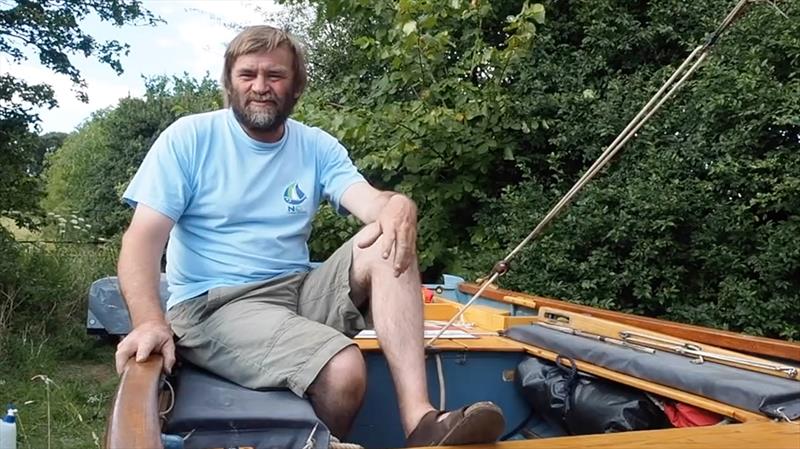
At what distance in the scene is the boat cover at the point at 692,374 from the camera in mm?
1639

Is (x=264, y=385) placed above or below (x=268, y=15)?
below

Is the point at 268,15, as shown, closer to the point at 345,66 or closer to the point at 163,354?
the point at 345,66

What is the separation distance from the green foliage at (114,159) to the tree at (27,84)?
2.41m

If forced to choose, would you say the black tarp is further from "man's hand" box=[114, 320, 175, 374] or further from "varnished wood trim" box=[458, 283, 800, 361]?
"man's hand" box=[114, 320, 175, 374]

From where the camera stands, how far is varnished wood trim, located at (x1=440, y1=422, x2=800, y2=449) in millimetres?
1210

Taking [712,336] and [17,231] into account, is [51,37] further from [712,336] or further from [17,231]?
[712,336]

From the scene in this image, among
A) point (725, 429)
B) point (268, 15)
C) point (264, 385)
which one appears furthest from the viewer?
point (268, 15)

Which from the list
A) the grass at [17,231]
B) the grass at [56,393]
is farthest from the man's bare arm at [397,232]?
the grass at [17,231]

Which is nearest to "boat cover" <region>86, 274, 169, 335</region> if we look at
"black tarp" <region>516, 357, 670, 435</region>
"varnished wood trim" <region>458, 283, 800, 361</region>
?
"varnished wood trim" <region>458, 283, 800, 361</region>

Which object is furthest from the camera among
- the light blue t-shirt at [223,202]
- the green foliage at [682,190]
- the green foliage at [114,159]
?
the green foliage at [114,159]

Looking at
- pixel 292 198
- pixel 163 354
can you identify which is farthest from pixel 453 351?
pixel 163 354

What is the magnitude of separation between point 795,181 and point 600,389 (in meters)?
2.13

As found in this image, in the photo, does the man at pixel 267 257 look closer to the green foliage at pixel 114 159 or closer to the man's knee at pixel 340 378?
the man's knee at pixel 340 378

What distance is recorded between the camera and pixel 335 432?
1606 millimetres
